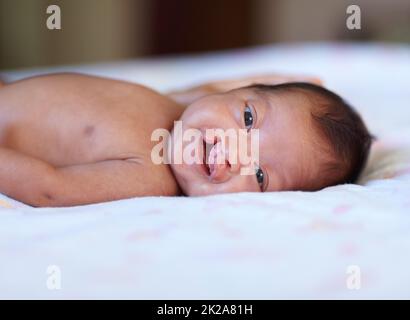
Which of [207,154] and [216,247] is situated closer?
[216,247]

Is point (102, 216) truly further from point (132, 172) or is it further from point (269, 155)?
point (269, 155)

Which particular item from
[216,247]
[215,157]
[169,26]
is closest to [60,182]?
[215,157]

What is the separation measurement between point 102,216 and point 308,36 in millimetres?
3859

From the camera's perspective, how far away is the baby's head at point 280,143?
3.20 ft

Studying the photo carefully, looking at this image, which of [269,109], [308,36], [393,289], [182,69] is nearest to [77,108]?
[269,109]

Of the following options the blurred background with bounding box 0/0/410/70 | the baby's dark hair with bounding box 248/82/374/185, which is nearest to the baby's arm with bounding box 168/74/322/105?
the baby's dark hair with bounding box 248/82/374/185

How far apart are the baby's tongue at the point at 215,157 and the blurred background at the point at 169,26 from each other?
3417 millimetres

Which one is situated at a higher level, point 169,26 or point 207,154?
point 169,26

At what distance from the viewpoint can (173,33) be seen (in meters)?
4.54

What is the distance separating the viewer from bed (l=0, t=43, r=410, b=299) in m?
0.64

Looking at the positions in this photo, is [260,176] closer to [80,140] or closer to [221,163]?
[221,163]

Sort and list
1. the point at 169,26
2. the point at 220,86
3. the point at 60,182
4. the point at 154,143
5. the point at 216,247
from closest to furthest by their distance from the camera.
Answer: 1. the point at 216,247
2. the point at 60,182
3. the point at 154,143
4. the point at 220,86
5. the point at 169,26

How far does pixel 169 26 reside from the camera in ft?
14.8

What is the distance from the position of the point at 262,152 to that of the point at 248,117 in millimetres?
74
